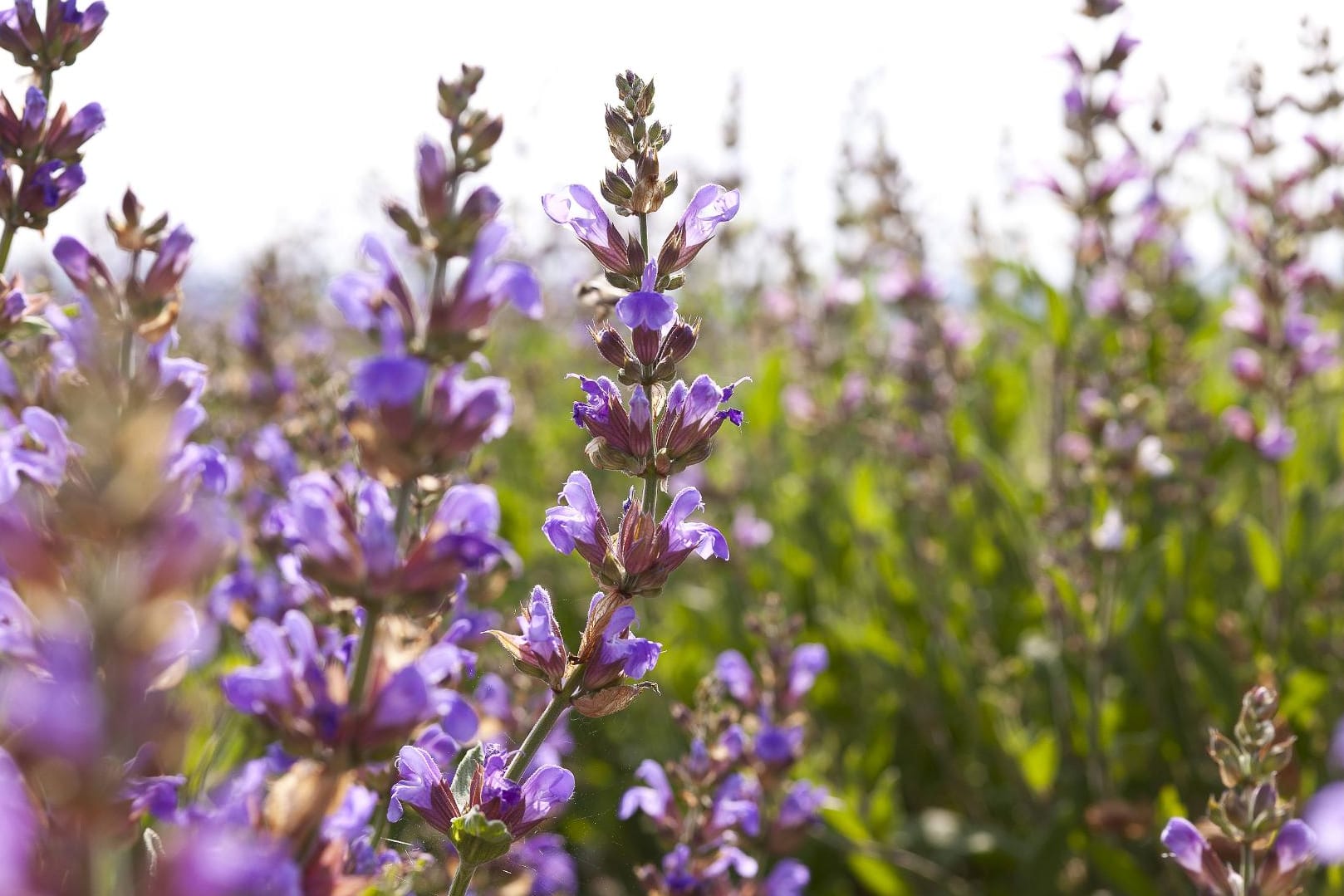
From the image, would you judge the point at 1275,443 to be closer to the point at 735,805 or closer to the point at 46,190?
the point at 735,805

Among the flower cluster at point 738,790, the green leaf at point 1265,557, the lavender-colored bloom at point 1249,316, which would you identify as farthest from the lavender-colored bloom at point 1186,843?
the lavender-colored bloom at point 1249,316

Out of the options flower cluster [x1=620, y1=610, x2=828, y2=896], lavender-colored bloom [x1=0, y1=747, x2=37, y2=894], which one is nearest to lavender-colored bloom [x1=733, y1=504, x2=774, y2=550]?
flower cluster [x1=620, y1=610, x2=828, y2=896]

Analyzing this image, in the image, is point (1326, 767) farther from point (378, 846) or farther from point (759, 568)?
point (378, 846)

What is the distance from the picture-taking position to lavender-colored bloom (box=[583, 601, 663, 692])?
4.30 feet

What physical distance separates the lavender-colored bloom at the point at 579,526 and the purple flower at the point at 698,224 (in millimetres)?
332

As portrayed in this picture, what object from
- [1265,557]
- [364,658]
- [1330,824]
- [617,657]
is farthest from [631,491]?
[1265,557]

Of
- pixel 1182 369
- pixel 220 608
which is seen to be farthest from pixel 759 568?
pixel 220 608

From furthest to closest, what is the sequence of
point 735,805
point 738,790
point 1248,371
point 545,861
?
point 1248,371 → point 545,861 → point 738,790 → point 735,805

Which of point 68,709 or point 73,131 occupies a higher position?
point 73,131

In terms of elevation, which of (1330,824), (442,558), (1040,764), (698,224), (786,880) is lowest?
(1040,764)

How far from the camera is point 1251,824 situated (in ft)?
4.61

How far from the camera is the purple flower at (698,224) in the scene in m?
1.43

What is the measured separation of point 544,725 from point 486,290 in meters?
0.52

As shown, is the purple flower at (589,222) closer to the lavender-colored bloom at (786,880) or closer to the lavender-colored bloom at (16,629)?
the lavender-colored bloom at (16,629)
